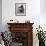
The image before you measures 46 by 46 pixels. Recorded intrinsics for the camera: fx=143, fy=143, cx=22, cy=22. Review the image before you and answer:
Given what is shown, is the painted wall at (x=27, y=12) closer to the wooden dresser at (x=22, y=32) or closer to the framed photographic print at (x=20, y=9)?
the framed photographic print at (x=20, y=9)

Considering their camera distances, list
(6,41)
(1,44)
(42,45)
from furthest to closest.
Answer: (42,45) → (6,41) → (1,44)

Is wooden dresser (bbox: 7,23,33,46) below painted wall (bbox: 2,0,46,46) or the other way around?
below

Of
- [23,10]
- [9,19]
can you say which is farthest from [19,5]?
[9,19]

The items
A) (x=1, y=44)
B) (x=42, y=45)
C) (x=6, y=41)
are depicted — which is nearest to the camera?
(x=1, y=44)

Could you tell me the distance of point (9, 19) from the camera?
18.7 ft

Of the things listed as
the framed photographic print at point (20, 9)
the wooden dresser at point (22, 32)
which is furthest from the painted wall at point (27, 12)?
the wooden dresser at point (22, 32)

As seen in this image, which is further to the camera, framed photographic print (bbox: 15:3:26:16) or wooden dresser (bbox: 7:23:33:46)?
framed photographic print (bbox: 15:3:26:16)

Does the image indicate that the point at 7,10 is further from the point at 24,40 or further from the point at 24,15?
the point at 24,40

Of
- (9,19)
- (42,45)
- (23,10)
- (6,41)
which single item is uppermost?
(23,10)

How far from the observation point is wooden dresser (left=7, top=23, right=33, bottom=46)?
552 cm

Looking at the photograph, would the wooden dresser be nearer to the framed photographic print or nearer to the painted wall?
the painted wall

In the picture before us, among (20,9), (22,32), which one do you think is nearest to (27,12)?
(20,9)

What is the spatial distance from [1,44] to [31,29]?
1915 millimetres

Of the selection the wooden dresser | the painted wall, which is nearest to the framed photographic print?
the painted wall
